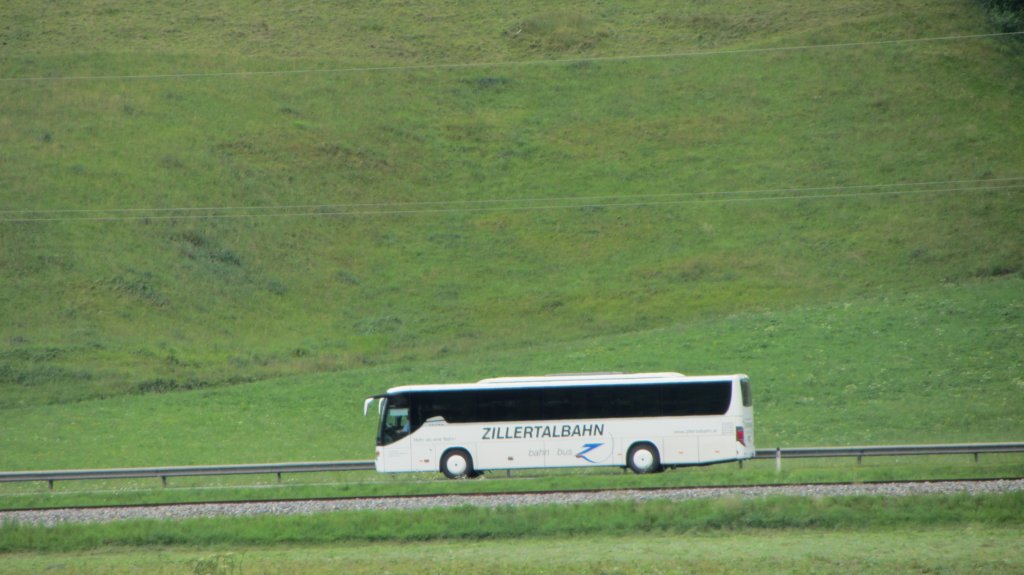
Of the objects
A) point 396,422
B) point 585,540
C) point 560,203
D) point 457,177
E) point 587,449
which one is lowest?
point 585,540

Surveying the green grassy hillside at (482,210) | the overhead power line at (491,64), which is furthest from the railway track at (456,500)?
the overhead power line at (491,64)

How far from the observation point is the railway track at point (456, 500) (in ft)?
77.8

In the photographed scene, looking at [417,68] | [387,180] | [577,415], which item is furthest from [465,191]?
[577,415]

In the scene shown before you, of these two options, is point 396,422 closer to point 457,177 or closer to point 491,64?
point 457,177

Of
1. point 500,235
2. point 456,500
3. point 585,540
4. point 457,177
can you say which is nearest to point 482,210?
point 500,235

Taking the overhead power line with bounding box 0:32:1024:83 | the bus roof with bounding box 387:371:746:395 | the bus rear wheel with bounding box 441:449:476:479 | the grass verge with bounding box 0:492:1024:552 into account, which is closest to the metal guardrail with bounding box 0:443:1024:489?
the bus rear wheel with bounding box 441:449:476:479

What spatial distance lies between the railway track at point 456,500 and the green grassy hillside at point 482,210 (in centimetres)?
1212

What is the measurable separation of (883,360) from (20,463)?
33395mm

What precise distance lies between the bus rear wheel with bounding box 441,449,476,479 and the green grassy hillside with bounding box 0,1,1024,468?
912cm

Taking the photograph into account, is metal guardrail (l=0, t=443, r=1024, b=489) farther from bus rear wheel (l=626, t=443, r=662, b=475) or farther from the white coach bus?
bus rear wheel (l=626, t=443, r=662, b=475)

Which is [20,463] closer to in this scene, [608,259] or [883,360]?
[883,360]

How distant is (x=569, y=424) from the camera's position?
31.0m

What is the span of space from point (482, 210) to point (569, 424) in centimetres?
4534

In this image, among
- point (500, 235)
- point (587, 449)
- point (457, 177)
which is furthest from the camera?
point (457, 177)
